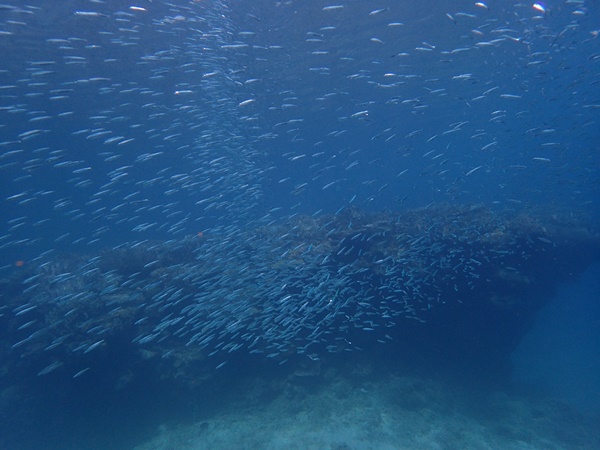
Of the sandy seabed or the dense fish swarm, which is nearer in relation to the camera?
the sandy seabed

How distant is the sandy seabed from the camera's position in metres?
9.08

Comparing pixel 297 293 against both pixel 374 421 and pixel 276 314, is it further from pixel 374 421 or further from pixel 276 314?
pixel 374 421

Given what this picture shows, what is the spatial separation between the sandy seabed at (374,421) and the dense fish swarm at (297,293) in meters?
1.23

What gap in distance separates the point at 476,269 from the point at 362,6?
15.5 metres

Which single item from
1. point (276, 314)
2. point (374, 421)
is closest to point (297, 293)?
point (276, 314)

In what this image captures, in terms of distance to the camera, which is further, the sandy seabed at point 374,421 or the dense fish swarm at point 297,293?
the dense fish swarm at point 297,293

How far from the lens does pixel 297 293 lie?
1098cm

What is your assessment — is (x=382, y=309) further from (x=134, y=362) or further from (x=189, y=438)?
(x=134, y=362)

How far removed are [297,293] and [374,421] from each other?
4.10m

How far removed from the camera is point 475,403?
11461mm

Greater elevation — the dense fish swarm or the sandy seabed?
the dense fish swarm

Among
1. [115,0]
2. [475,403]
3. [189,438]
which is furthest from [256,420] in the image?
[115,0]

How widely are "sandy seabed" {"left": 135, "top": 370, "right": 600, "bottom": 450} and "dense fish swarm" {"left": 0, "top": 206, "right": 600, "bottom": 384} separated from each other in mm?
1228

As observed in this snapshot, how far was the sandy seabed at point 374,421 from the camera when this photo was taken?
908 cm
